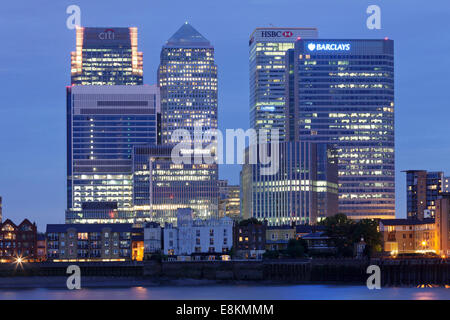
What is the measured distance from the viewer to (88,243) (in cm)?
17900

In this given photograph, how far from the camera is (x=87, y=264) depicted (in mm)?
154750

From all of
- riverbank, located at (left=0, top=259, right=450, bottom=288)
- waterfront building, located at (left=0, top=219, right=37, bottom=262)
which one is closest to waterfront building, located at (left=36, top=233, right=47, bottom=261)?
waterfront building, located at (left=0, top=219, right=37, bottom=262)

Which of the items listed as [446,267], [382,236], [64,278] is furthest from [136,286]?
[382,236]

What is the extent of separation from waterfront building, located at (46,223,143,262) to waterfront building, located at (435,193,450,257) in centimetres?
6534

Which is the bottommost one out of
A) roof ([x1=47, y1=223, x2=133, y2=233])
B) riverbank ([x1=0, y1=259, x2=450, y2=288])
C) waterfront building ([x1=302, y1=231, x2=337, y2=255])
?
riverbank ([x1=0, y1=259, x2=450, y2=288])

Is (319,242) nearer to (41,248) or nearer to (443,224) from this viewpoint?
(443,224)

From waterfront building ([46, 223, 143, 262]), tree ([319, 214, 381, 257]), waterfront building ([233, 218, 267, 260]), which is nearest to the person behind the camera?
tree ([319, 214, 381, 257])

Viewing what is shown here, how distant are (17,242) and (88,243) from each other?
15.0m

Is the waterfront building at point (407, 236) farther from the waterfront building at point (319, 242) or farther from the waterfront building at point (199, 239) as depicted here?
the waterfront building at point (199, 239)

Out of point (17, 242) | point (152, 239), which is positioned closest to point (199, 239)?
point (152, 239)

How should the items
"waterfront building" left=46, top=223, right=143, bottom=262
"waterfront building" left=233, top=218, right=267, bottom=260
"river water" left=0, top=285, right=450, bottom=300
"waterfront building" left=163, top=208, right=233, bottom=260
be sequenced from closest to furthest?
"river water" left=0, top=285, right=450, bottom=300, "waterfront building" left=163, top=208, right=233, bottom=260, "waterfront building" left=46, top=223, right=143, bottom=262, "waterfront building" left=233, top=218, right=267, bottom=260

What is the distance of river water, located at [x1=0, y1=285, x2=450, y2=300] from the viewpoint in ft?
352

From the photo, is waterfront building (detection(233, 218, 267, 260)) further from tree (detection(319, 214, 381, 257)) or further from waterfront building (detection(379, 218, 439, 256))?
waterfront building (detection(379, 218, 439, 256))
